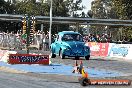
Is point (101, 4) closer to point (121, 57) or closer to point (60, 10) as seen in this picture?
point (60, 10)

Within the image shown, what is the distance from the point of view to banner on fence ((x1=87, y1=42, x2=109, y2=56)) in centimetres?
3759

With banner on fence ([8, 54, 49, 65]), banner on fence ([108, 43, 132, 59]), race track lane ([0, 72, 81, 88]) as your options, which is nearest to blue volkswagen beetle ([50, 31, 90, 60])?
banner on fence ([108, 43, 132, 59])

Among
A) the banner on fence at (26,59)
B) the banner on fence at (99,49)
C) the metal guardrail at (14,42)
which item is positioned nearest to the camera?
the banner on fence at (26,59)

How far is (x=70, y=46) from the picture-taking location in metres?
29.3

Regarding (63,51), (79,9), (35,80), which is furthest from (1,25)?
(35,80)

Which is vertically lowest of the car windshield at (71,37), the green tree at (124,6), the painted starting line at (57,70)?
the painted starting line at (57,70)

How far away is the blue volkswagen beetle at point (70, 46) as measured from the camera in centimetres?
2936

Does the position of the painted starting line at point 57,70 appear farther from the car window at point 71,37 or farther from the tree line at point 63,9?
the tree line at point 63,9

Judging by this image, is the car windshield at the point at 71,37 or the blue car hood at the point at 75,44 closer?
the blue car hood at the point at 75,44

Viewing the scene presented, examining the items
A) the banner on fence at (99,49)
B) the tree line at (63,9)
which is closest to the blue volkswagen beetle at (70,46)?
the banner on fence at (99,49)

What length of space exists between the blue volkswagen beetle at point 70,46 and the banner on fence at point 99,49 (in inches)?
275

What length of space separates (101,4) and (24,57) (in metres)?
133

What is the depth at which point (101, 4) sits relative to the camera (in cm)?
15462

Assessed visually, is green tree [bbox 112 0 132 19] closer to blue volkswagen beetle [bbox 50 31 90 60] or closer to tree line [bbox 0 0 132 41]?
tree line [bbox 0 0 132 41]
